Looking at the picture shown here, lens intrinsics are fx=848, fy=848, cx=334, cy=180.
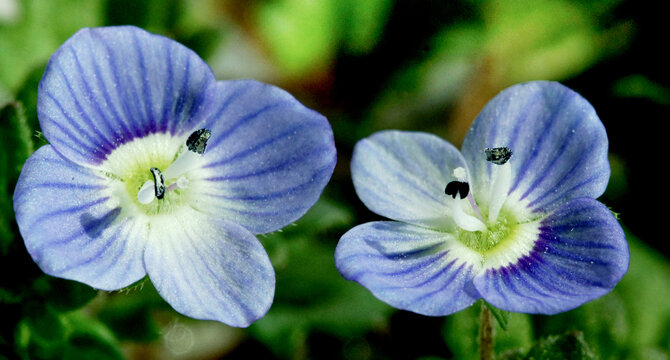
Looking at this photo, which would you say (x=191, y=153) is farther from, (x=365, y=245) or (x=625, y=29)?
(x=625, y=29)

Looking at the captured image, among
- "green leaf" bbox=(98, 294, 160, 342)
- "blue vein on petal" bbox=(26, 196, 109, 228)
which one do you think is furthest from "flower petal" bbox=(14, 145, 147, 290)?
"green leaf" bbox=(98, 294, 160, 342)

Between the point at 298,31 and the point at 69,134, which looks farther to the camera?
the point at 298,31

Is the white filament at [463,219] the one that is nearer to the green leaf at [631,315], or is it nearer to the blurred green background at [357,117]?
the blurred green background at [357,117]

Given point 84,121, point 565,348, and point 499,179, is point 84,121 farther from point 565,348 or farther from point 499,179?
point 565,348

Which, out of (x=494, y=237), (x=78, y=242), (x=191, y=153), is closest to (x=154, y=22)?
(x=191, y=153)

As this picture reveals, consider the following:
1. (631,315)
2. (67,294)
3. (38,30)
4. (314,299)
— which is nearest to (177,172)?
(67,294)

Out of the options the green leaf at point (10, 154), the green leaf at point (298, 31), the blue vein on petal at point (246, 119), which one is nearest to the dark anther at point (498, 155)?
the blue vein on petal at point (246, 119)
